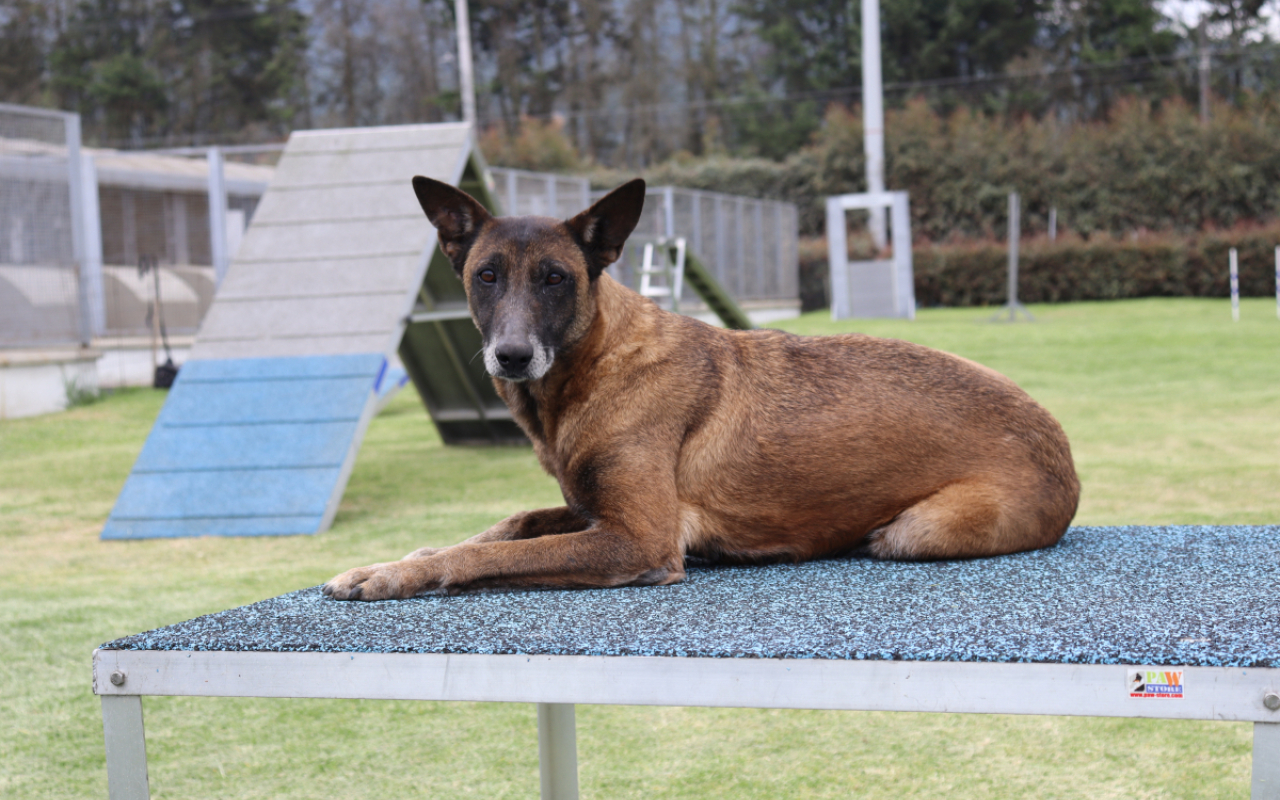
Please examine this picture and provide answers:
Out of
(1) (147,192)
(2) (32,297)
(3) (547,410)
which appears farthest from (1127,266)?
(3) (547,410)

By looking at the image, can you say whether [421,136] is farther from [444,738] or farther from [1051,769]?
[1051,769]

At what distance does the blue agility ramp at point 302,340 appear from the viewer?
22.0 feet

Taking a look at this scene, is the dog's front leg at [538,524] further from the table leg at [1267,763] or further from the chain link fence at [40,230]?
the chain link fence at [40,230]

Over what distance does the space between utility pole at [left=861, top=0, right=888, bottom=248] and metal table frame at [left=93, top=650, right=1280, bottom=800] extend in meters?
24.7

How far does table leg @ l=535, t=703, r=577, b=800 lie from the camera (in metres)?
2.77

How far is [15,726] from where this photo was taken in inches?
141

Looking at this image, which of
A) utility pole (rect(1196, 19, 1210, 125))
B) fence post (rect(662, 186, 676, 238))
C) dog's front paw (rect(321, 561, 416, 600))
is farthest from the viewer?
utility pole (rect(1196, 19, 1210, 125))

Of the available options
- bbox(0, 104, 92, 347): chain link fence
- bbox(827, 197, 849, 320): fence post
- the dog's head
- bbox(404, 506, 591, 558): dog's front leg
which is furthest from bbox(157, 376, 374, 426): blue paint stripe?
bbox(827, 197, 849, 320): fence post

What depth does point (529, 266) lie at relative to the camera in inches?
110

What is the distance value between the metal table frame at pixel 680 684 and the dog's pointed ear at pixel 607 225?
1.27 metres

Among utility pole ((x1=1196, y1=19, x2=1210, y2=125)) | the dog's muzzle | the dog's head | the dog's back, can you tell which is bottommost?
the dog's back

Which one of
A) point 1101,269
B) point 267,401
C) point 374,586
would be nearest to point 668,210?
point 267,401

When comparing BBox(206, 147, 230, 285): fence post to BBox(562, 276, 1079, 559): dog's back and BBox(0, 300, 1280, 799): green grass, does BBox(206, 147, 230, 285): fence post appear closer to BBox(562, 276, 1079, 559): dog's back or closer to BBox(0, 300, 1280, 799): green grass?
BBox(0, 300, 1280, 799): green grass

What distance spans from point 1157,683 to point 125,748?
1.80 metres
